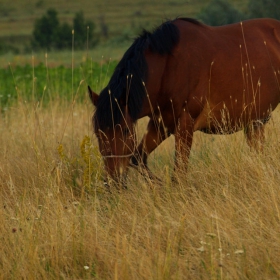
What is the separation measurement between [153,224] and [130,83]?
1.58 metres

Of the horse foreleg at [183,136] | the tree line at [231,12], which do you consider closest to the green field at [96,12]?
the tree line at [231,12]

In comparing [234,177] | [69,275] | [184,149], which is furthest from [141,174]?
[69,275]

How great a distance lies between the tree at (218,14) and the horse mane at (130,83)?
52.5 feet

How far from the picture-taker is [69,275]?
4.33 meters

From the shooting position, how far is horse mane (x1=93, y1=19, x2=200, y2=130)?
5898mm

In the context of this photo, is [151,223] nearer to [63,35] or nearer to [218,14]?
[218,14]

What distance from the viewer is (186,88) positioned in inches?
250

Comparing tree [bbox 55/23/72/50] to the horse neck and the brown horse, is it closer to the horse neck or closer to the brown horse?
the brown horse

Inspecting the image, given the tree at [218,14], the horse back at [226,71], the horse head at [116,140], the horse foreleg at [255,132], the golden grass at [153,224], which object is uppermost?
the horse back at [226,71]

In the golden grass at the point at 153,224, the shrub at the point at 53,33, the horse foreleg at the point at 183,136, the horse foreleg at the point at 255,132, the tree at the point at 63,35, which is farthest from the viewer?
the shrub at the point at 53,33

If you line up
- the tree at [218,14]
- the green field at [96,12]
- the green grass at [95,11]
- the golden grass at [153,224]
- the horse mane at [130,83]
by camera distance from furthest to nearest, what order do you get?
1. the green grass at [95,11]
2. the green field at [96,12]
3. the tree at [218,14]
4. the horse mane at [130,83]
5. the golden grass at [153,224]

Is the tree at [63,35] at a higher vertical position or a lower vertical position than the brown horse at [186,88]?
lower

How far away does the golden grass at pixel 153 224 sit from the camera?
13.7 feet

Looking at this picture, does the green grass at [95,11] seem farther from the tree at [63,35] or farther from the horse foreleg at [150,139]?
the horse foreleg at [150,139]
